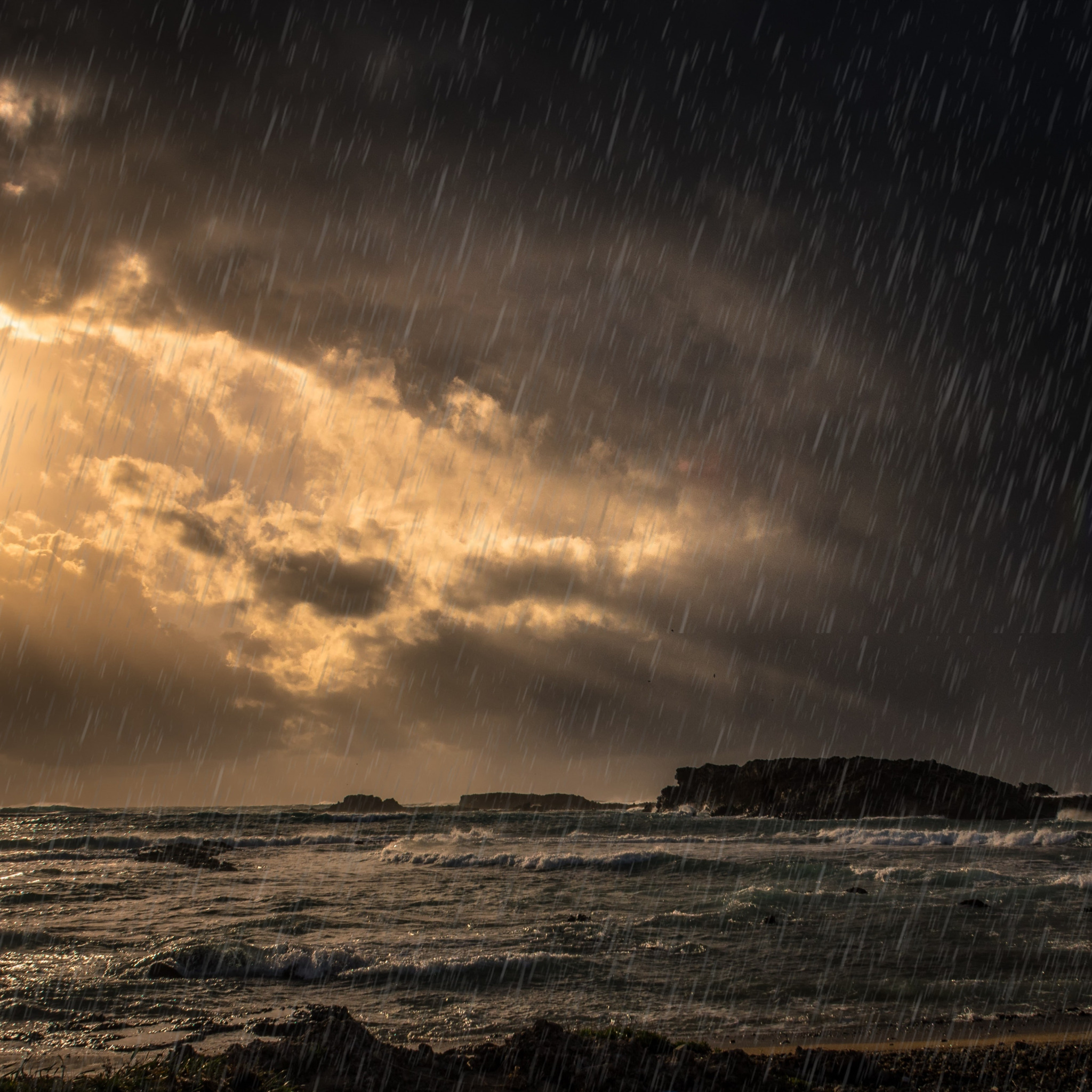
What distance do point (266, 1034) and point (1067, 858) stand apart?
136 feet

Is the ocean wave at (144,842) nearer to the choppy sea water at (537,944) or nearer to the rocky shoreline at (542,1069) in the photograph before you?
the choppy sea water at (537,944)

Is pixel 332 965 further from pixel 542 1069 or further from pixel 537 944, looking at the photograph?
pixel 542 1069

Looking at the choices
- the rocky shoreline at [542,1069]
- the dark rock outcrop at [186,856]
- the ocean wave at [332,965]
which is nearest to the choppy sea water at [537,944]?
the ocean wave at [332,965]

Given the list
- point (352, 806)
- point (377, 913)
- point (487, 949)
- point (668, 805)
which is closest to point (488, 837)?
point (377, 913)

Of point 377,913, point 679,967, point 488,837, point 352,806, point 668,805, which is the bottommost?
point 352,806

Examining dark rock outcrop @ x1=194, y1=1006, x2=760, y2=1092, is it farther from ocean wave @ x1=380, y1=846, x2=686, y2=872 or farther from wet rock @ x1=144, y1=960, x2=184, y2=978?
ocean wave @ x1=380, y1=846, x2=686, y2=872

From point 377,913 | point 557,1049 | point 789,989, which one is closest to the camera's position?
point 557,1049

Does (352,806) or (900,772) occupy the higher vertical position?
(900,772)

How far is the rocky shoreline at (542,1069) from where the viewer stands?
582cm

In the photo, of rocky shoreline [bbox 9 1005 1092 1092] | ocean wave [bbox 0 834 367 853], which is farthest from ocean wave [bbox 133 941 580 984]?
ocean wave [bbox 0 834 367 853]

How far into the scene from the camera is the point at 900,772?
112 meters

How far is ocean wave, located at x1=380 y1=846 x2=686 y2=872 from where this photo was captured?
28.7 m

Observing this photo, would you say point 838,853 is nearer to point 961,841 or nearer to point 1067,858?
point 1067,858

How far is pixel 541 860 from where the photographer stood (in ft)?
99.3
